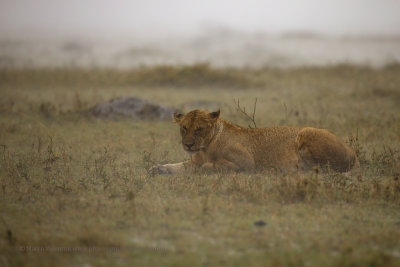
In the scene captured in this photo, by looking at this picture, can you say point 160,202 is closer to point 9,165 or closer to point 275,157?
point 275,157

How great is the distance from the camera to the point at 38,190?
706 centimetres

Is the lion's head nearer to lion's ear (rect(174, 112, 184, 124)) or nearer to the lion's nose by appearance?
the lion's nose

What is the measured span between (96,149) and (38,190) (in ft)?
11.0

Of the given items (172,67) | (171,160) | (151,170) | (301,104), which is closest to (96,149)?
(171,160)

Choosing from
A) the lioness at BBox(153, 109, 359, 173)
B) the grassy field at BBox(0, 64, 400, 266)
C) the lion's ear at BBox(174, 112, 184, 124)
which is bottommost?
the grassy field at BBox(0, 64, 400, 266)

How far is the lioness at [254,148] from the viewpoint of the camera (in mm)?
7848

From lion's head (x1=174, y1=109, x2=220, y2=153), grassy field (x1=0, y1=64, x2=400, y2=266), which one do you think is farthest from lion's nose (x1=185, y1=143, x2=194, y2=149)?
grassy field (x1=0, y1=64, x2=400, y2=266)

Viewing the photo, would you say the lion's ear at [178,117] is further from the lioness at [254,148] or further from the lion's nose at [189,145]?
the lion's nose at [189,145]

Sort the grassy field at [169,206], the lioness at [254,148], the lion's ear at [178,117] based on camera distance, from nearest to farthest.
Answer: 1. the grassy field at [169,206]
2. the lioness at [254,148]
3. the lion's ear at [178,117]

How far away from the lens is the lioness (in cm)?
785

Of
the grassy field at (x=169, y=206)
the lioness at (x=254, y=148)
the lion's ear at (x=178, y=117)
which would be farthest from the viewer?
the lion's ear at (x=178, y=117)

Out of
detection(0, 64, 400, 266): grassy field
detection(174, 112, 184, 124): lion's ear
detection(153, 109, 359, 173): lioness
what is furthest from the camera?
detection(174, 112, 184, 124): lion's ear

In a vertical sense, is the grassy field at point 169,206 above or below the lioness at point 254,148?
below

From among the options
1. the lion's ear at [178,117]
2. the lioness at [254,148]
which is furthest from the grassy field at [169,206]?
the lion's ear at [178,117]
